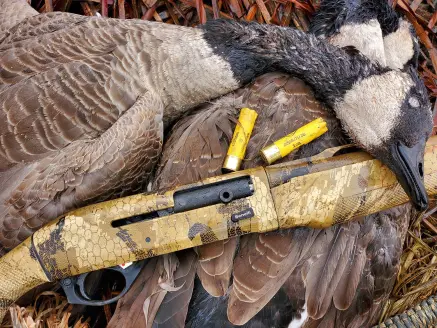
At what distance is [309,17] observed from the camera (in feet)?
7.59

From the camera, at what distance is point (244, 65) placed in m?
1.81

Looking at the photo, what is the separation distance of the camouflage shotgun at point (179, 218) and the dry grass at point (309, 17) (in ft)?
2.07

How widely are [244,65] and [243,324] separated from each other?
0.84 metres

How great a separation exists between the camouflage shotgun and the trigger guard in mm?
49

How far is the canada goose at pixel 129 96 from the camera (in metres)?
1.60

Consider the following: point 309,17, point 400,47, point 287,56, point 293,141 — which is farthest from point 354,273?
point 309,17

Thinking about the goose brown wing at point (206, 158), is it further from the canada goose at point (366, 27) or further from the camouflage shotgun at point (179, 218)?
the canada goose at point (366, 27)

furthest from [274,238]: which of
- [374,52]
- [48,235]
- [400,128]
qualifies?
[374,52]

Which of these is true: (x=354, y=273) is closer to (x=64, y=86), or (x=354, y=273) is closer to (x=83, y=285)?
(x=83, y=285)

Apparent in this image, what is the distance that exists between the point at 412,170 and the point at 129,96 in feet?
2.98

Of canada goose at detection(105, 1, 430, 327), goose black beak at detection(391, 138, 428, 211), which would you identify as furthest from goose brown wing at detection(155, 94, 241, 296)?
goose black beak at detection(391, 138, 428, 211)

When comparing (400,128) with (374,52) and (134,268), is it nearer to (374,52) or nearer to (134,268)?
(374,52)

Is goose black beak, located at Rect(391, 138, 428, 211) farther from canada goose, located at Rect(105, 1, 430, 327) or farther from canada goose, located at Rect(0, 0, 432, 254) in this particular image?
canada goose, located at Rect(105, 1, 430, 327)

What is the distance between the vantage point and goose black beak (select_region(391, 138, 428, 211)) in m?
1.54
